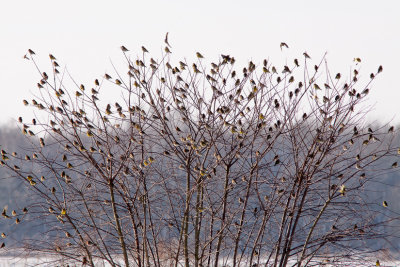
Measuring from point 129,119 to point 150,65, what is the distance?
480 mm

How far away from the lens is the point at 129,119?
5176 mm

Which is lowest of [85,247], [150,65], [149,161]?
[85,247]

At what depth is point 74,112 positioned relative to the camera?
5125 millimetres

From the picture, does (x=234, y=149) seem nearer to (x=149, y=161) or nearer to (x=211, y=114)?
(x=211, y=114)

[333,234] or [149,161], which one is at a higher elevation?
[149,161]

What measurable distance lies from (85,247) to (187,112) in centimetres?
136

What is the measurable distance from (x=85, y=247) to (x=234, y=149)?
143 cm

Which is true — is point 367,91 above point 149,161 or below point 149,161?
above

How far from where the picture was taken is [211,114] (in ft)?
16.5

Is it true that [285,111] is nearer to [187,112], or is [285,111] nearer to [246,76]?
[246,76]

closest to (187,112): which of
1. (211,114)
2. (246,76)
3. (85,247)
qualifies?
(211,114)

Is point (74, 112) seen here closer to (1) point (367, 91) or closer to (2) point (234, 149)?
(2) point (234, 149)

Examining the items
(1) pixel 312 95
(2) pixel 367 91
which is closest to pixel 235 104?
(1) pixel 312 95

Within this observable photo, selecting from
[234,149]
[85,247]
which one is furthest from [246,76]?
[85,247]
